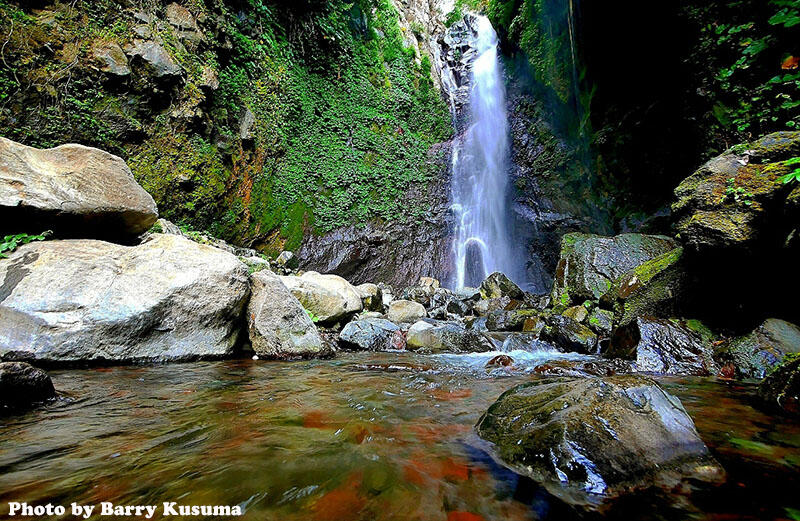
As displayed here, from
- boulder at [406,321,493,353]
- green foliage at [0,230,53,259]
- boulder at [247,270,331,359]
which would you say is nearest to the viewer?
green foliage at [0,230,53,259]

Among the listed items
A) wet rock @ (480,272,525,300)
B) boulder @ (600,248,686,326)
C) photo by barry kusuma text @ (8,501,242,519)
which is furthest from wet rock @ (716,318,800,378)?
wet rock @ (480,272,525,300)

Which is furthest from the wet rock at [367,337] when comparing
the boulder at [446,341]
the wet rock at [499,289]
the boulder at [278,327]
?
the wet rock at [499,289]

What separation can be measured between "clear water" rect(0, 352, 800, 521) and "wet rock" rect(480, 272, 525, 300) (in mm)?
7653

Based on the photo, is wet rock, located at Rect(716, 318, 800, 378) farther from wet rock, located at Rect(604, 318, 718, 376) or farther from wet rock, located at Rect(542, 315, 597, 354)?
wet rock, located at Rect(542, 315, 597, 354)

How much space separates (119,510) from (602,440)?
163 centimetres

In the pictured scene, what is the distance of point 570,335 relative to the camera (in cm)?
496

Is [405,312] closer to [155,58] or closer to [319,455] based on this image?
[319,455]

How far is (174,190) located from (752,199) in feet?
32.3

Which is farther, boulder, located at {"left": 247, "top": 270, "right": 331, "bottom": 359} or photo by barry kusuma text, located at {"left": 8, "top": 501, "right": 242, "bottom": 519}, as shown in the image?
boulder, located at {"left": 247, "top": 270, "right": 331, "bottom": 359}

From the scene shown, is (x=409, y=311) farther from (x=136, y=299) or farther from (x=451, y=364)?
(x=136, y=299)

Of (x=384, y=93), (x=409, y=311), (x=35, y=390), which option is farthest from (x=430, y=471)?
(x=384, y=93)

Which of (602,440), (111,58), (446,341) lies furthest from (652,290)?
(111,58)

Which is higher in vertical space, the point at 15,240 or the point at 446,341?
the point at 15,240

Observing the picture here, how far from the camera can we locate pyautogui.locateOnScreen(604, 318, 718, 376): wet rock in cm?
352
